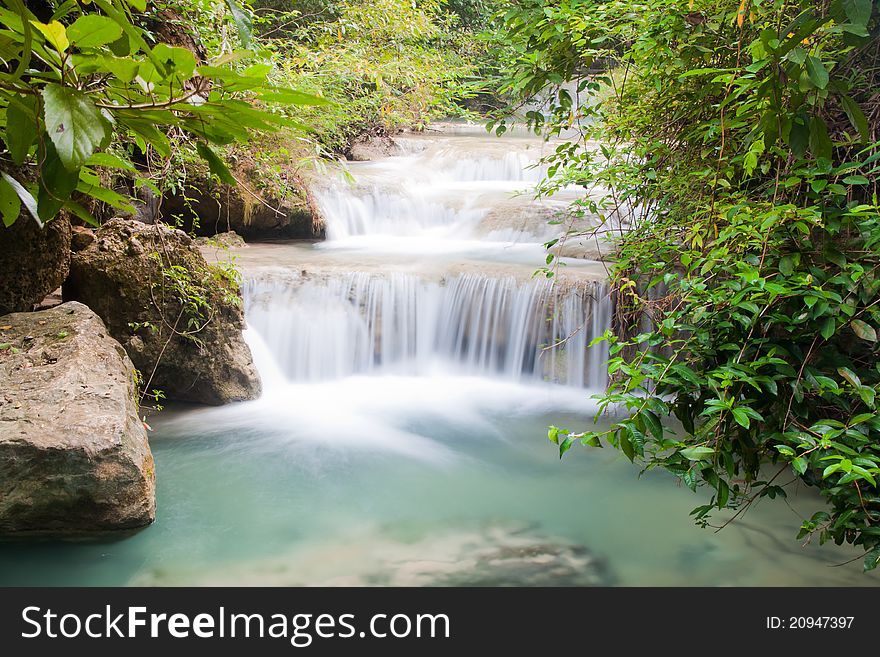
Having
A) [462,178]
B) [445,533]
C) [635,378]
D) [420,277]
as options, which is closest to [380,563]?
[445,533]

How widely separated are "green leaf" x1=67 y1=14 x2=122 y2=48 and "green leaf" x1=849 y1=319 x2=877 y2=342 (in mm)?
2195

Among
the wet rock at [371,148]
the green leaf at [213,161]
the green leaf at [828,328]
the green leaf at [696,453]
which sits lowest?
the green leaf at [696,453]

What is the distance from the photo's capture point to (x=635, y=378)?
6.84 ft

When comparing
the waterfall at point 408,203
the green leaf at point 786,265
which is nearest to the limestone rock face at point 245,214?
the waterfall at point 408,203

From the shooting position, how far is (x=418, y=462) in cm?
458

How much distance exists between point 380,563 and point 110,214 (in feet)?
13.2

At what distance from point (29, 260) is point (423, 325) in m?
3.43

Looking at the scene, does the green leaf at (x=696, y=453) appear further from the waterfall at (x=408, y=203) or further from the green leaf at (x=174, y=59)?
the waterfall at (x=408, y=203)

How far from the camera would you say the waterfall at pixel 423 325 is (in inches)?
238

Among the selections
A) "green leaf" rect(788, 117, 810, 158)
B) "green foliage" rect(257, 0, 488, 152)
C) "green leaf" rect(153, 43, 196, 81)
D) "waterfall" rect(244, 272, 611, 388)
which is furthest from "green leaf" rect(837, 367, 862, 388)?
"green foliage" rect(257, 0, 488, 152)

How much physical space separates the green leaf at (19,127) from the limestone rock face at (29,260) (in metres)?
3.69

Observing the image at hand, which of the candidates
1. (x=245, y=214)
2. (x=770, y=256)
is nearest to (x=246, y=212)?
(x=245, y=214)

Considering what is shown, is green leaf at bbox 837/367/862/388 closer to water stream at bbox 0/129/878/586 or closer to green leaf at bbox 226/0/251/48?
water stream at bbox 0/129/878/586

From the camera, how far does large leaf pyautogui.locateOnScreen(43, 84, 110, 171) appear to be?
714 millimetres
